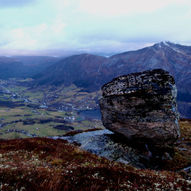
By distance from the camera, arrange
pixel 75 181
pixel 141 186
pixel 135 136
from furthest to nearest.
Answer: pixel 135 136 → pixel 141 186 → pixel 75 181

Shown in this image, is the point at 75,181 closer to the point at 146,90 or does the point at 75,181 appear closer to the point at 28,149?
the point at 28,149

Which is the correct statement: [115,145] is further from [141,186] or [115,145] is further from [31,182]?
[31,182]

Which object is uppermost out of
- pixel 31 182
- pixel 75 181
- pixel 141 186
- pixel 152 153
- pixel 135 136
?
→ pixel 31 182

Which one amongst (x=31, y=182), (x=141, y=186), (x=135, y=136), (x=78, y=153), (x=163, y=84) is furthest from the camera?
(x=135, y=136)

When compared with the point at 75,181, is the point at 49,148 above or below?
below

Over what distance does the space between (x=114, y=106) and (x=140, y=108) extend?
13.6 ft

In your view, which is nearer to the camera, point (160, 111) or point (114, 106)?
point (160, 111)

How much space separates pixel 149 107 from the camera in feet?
71.0

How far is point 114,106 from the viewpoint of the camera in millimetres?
24344

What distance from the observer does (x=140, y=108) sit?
22047 millimetres

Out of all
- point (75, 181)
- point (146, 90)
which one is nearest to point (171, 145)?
point (146, 90)

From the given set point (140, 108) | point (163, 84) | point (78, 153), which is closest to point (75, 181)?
point (78, 153)

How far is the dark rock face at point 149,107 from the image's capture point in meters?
21.1

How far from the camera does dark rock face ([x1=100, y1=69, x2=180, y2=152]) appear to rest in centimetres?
2112
